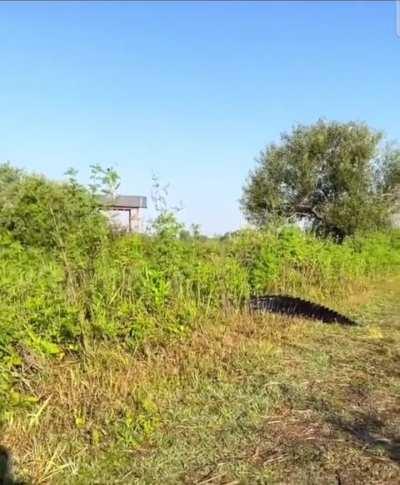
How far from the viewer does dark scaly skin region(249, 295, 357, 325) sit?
612 centimetres

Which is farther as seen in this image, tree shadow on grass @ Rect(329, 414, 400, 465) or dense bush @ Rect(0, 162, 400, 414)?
dense bush @ Rect(0, 162, 400, 414)

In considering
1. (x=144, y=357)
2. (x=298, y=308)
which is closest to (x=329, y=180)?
(x=298, y=308)

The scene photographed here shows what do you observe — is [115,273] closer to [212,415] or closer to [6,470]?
[212,415]

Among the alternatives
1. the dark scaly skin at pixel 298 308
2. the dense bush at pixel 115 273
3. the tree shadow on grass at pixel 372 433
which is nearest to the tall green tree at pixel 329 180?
the dense bush at pixel 115 273

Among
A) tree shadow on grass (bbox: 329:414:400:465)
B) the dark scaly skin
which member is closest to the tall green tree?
the dark scaly skin

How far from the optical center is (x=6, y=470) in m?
2.56

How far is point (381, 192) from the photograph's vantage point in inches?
845

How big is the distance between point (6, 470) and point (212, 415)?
1.21 m

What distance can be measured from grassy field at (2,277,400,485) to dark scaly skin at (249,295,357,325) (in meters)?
1.32

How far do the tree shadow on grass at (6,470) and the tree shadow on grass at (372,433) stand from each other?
1719 millimetres

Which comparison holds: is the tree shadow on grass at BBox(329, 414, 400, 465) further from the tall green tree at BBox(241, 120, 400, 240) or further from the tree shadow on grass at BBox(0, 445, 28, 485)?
the tall green tree at BBox(241, 120, 400, 240)

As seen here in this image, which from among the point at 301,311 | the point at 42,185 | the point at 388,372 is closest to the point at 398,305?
the point at 301,311

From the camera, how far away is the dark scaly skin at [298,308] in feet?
20.1

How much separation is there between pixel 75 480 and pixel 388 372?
8.47ft
